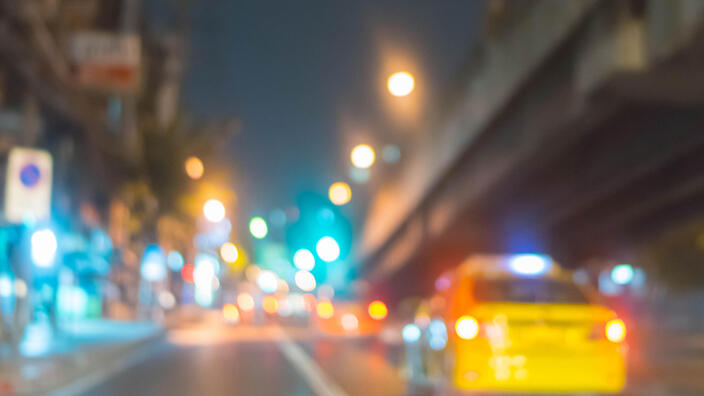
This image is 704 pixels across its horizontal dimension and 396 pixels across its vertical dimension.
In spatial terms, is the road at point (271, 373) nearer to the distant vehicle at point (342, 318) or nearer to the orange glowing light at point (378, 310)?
the orange glowing light at point (378, 310)

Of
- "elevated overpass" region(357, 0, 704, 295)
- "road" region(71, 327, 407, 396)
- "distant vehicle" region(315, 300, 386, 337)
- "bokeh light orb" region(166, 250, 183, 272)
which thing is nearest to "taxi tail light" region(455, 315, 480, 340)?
"road" region(71, 327, 407, 396)

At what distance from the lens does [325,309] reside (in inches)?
1350

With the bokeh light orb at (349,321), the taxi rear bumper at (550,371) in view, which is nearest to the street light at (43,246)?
the taxi rear bumper at (550,371)

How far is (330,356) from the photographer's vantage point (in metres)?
23.0

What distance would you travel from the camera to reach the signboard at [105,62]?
70.0 ft

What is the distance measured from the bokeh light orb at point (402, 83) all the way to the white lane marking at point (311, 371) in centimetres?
593

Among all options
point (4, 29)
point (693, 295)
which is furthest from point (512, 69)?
point (693, 295)

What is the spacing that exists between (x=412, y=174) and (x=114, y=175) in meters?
11.6

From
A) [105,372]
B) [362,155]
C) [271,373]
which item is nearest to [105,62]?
[105,372]

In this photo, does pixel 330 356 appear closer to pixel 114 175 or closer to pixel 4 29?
pixel 4 29

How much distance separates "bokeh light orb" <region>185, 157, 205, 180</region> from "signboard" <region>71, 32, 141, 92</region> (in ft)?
63.9

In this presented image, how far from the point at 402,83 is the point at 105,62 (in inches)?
241

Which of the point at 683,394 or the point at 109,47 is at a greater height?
the point at 109,47

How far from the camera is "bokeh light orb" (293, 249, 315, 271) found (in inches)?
613
